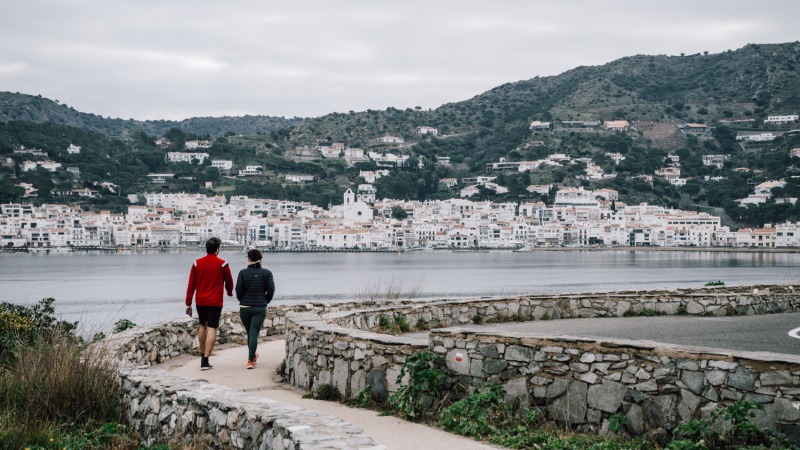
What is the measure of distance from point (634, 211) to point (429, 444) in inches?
5394

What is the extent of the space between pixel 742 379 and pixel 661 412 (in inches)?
22.4

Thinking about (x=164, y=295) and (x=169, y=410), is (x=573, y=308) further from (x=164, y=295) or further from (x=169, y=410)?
(x=164, y=295)

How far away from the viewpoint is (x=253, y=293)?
731 cm

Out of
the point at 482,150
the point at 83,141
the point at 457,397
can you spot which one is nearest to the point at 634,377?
the point at 457,397

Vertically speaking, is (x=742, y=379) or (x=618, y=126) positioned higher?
(x=618, y=126)

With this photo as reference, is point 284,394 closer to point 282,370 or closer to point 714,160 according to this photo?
point 282,370

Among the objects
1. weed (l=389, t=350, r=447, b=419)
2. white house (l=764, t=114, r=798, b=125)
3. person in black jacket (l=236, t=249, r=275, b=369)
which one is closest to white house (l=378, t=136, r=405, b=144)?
white house (l=764, t=114, r=798, b=125)

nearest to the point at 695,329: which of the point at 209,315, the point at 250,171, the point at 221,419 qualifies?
the point at 209,315

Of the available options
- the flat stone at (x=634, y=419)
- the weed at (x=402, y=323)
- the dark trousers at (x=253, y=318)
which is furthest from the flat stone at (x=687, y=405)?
the weed at (x=402, y=323)

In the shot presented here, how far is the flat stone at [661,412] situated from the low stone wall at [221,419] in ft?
6.61

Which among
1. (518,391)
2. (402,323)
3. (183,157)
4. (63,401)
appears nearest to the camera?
(518,391)

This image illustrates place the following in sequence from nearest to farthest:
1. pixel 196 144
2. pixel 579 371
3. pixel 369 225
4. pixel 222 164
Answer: pixel 579 371 < pixel 369 225 < pixel 222 164 < pixel 196 144

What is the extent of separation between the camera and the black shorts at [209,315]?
715 cm

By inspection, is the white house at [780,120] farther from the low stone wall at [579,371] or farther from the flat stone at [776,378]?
the flat stone at [776,378]
